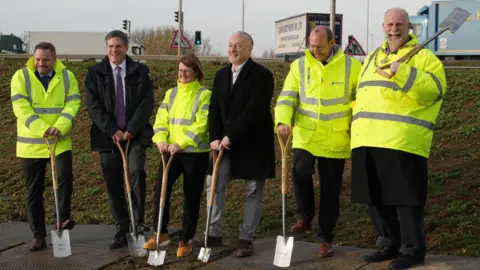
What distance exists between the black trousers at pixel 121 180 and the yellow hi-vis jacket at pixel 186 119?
0.37 metres

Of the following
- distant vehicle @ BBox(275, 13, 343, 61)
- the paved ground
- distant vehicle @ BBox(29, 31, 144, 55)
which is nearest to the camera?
the paved ground

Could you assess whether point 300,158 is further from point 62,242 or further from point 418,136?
point 62,242

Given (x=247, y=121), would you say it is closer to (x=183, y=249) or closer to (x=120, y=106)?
(x=183, y=249)

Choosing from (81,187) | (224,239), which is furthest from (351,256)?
(81,187)

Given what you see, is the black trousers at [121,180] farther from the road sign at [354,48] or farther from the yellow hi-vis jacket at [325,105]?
the road sign at [354,48]

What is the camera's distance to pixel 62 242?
648cm

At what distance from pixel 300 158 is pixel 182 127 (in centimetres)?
111

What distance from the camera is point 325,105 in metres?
6.20

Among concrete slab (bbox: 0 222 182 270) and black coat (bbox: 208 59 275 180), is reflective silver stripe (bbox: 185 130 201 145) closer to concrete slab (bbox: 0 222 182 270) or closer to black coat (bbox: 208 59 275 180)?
black coat (bbox: 208 59 275 180)

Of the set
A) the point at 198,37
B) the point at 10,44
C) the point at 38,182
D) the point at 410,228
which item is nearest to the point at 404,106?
the point at 410,228

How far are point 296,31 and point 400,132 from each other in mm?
35251

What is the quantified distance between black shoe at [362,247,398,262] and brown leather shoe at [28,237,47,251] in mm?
3026

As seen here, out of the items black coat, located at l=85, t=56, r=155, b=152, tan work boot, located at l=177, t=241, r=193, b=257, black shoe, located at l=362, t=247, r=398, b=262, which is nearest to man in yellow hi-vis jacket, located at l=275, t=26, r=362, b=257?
black shoe, located at l=362, t=247, r=398, b=262

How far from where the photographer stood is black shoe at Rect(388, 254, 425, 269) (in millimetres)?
5473
